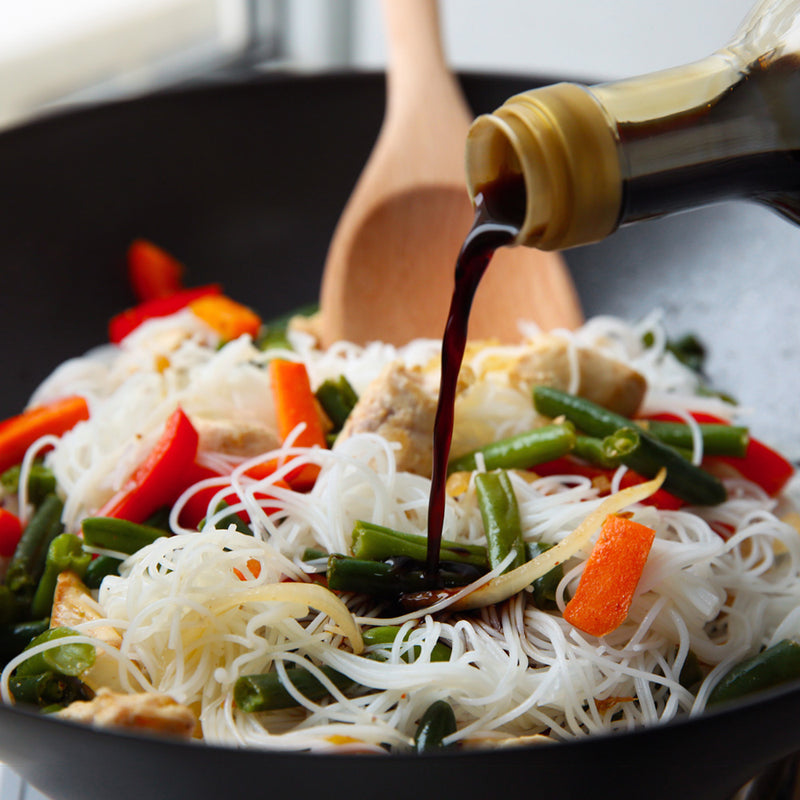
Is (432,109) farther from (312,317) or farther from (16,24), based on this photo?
(16,24)

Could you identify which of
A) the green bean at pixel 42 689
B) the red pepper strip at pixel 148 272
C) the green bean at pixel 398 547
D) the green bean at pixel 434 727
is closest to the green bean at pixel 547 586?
the green bean at pixel 398 547

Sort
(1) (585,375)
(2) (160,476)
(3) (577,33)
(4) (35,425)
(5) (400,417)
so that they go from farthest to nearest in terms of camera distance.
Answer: (3) (577,33) → (4) (35,425) → (1) (585,375) → (5) (400,417) → (2) (160,476)

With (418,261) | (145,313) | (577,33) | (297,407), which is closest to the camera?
(297,407)

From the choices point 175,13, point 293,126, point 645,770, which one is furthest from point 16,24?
point 645,770

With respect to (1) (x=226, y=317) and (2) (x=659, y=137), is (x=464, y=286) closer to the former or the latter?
(2) (x=659, y=137)

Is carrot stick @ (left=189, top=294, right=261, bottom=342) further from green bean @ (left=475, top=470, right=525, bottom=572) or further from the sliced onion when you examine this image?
the sliced onion

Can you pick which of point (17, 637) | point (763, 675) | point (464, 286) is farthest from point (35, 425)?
point (763, 675)

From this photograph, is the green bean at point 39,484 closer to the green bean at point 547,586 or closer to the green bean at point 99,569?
the green bean at point 99,569
